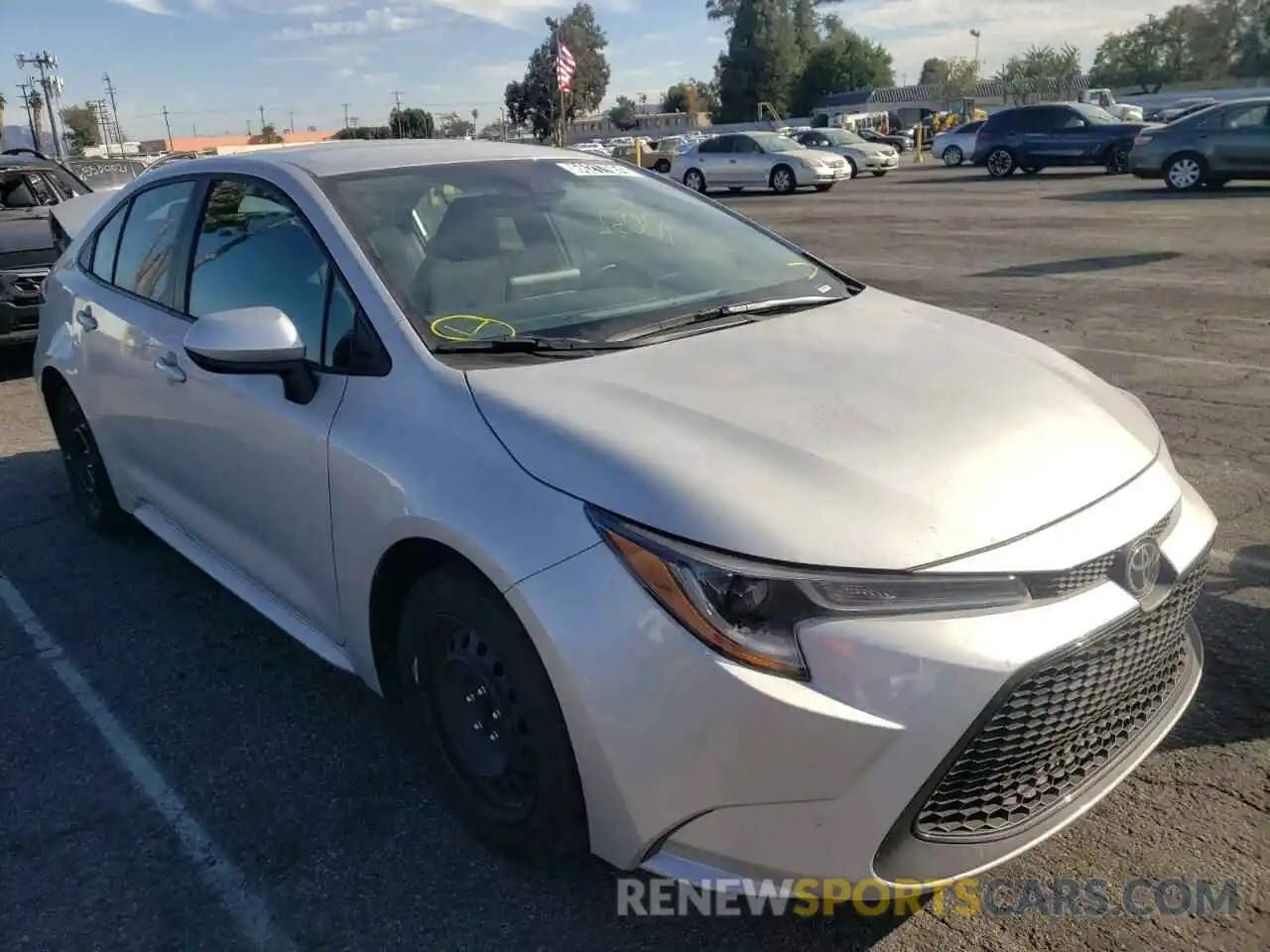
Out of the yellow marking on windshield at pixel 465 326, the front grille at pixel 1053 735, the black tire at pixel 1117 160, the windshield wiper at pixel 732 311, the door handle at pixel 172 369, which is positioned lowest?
the black tire at pixel 1117 160

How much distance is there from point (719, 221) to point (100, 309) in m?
2.44

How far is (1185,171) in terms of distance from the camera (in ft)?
61.8

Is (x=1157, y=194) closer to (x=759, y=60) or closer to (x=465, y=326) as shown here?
(x=465, y=326)

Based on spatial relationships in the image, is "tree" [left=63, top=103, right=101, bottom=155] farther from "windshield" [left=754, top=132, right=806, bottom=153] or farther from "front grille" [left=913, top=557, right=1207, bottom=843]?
"front grille" [left=913, top=557, right=1207, bottom=843]

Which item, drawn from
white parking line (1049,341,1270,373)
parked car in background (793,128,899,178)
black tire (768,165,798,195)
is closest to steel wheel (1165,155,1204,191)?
black tire (768,165,798,195)

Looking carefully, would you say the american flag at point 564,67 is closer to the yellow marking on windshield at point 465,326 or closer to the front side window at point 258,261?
the front side window at point 258,261

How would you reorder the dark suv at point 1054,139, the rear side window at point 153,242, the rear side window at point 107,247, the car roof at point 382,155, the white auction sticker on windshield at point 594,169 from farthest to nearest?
1. the dark suv at point 1054,139
2. the rear side window at point 107,247
3. the rear side window at point 153,242
4. the white auction sticker on windshield at point 594,169
5. the car roof at point 382,155

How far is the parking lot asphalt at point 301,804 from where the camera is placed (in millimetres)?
2410

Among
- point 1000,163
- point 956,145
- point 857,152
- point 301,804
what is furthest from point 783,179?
point 301,804

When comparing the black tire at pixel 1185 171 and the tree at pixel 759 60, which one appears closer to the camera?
the black tire at pixel 1185 171

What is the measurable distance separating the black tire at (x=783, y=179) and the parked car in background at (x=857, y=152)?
14.8 ft

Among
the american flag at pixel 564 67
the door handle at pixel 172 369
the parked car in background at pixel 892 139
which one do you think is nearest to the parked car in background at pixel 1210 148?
the door handle at pixel 172 369

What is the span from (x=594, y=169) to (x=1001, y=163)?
2488 centimetres

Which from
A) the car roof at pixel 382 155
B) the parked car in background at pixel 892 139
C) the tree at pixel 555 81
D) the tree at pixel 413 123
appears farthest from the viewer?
the tree at pixel 555 81
